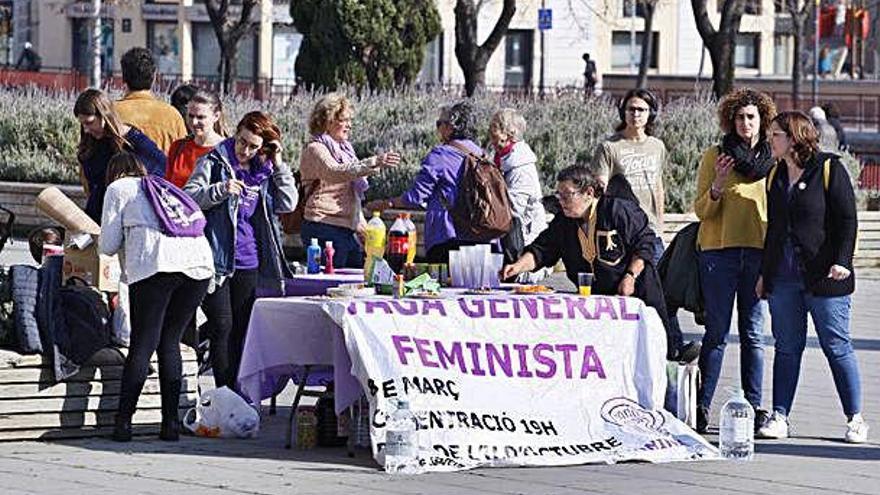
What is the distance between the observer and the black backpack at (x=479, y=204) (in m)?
12.8

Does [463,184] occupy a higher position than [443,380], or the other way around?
[463,184]

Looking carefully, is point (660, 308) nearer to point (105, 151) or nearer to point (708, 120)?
point (105, 151)

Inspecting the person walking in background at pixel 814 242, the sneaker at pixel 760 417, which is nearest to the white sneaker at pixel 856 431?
the person walking in background at pixel 814 242

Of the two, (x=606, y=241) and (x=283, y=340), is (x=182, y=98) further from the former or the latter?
(x=606, y=241)

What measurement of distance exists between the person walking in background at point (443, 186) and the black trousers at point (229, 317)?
1.44m

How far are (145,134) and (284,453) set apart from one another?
2585 mm

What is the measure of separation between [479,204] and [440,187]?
0.29 meters

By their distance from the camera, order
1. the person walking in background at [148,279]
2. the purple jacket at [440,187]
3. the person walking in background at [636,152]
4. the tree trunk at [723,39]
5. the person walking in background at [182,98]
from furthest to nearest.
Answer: the tree trunk at [723,39]
the person walking in background at [182,98]
the purple jacket at [440,187]
the person walking in background at [636,152]
the person walking in background at [148,279]

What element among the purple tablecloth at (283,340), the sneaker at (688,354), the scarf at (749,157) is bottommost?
the sneaker at (688,354)

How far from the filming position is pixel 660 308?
36.6 feet

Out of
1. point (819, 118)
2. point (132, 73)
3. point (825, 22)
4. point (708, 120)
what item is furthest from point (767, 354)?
point (825, 22)

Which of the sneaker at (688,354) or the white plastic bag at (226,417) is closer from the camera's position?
the white plastic bag at (226,417)

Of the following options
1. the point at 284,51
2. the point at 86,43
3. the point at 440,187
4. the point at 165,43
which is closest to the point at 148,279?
the point at 440,187

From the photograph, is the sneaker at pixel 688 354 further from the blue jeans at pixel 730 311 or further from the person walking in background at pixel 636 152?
the person walking in background at pixel 636 152
